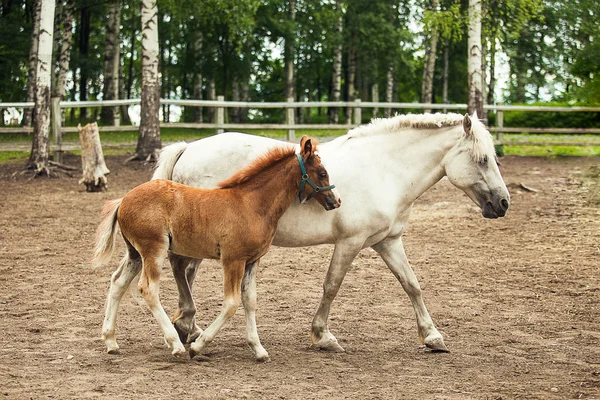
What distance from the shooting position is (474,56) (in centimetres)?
1814

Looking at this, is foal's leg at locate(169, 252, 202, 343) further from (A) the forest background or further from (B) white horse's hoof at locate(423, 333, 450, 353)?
(A) the forest background

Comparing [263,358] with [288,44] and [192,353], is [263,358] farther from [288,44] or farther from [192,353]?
[288,44]

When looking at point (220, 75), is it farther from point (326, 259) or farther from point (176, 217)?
point (176, 217)

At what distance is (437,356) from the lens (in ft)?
18.9

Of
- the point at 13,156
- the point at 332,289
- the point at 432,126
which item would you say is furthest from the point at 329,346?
the point at 13,156

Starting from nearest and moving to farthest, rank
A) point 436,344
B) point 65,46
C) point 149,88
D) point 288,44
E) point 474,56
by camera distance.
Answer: point 436,344 → point 149,88 → point 474,56 → point 65,46 → point 288,44

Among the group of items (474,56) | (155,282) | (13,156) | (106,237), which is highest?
(474,56)

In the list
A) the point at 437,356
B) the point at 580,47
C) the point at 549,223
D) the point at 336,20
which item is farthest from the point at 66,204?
the point at 336,20

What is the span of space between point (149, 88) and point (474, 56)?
7.44 metres

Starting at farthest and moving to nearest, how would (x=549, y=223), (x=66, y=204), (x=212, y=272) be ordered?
(x=66, y=204)
(x=549, y=223)
(x=212, y=272)

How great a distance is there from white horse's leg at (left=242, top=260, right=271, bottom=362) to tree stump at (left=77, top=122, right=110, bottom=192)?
924 centimetres

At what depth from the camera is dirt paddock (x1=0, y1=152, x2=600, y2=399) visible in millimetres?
4891

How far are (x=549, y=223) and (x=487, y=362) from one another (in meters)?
6.59

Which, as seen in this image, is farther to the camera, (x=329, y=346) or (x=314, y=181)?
(x=329, y=346)
